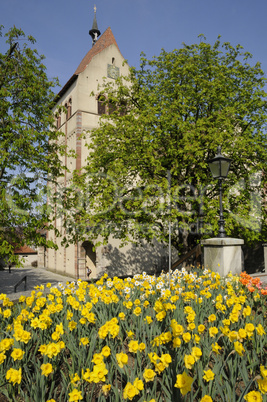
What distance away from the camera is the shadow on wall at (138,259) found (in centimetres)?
2091

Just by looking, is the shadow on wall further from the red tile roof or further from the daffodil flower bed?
the daffodil flower bed

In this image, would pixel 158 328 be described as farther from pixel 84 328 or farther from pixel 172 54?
pixel 172 54

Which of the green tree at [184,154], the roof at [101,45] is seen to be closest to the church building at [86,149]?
the roof at [101,45]

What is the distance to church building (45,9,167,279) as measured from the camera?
824 inches

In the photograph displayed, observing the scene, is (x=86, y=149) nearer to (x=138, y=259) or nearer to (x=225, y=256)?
(x=138, y=259)

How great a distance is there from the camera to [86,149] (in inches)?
906

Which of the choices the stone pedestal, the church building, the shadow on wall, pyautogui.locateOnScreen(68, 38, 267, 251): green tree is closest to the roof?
the church building

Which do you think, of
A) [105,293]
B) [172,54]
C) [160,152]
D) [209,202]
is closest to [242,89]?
[172,54]

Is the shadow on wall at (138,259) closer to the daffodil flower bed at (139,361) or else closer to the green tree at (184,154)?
the green tree at (184,154)

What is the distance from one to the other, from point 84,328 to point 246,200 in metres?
9.81

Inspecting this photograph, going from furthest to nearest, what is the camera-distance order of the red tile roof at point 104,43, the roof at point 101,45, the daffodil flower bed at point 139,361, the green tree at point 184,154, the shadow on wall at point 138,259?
1. the red tile roof at point 104,43
2. the roof at point 101,45
3. the shadow on wall at point 138,259
4. the green tree at point 184,154
5. the daffodil flower bed at point 139,361

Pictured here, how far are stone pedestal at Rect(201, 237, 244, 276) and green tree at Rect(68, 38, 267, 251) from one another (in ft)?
11.1

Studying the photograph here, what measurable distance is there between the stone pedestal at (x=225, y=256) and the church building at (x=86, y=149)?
45.0ft

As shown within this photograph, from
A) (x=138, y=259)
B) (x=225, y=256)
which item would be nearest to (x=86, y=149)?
(x=138, y=259)
